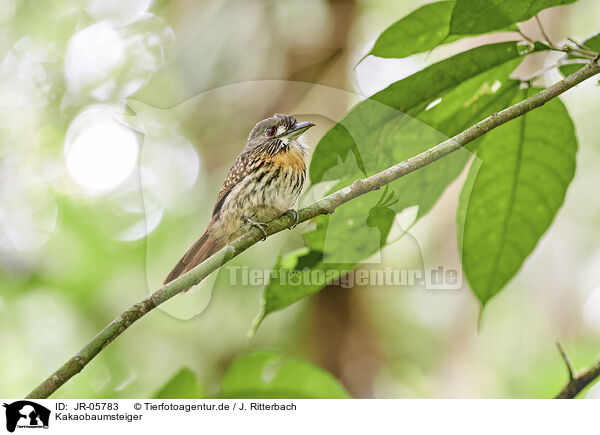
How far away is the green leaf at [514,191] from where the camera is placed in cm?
73

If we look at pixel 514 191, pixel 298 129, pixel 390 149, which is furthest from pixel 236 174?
pixel 514 191

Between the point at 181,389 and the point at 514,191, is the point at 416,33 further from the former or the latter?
the point at 181,389

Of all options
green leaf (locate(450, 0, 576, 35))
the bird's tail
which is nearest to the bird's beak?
the bird's tail

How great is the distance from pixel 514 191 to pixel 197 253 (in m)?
0.55

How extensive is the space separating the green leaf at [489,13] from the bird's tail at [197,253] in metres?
0.54

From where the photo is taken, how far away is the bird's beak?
104 centimetres

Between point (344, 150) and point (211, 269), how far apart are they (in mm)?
262
